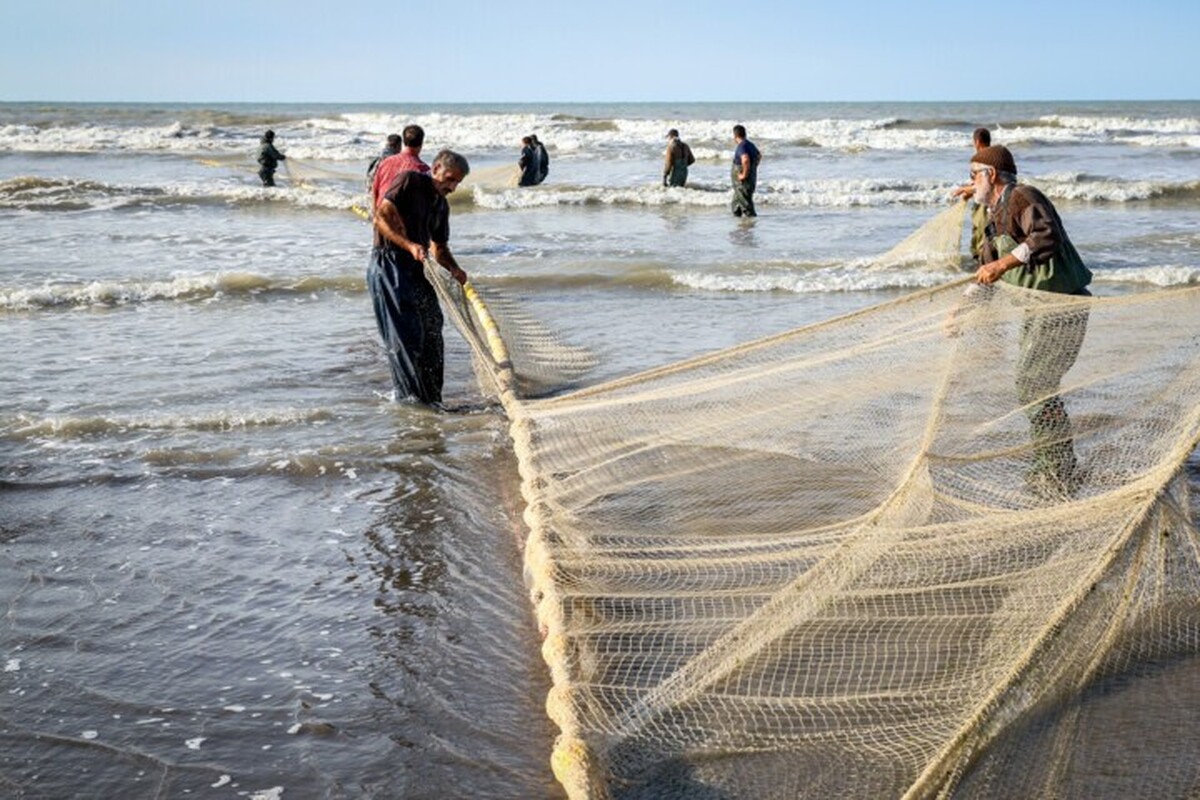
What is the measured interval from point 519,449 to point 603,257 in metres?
9.39

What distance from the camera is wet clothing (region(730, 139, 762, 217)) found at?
A: 17000 mm

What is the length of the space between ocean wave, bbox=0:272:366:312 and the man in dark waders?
4.83 meters

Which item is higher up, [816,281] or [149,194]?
[149,194]

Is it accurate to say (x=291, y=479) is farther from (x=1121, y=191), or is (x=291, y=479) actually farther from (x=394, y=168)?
(x=1121, y=191)

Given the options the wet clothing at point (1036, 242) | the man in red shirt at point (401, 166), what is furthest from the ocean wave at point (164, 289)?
the wet clothing at point (1036, 242)

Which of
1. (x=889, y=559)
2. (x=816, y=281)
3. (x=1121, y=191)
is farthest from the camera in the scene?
(x=1121, y=191)

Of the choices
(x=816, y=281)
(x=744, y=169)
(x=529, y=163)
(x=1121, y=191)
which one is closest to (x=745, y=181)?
(x=744, y=169)

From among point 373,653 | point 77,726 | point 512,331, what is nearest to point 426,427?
point 512,331

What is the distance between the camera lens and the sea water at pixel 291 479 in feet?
10.5

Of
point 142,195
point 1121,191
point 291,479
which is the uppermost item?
point 1121,191

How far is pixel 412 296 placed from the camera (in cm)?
639

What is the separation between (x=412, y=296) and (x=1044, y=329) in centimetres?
324

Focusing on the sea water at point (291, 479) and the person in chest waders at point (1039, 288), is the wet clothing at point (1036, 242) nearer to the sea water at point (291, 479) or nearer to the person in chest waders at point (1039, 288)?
the person in chest waders at point (1039, 288)

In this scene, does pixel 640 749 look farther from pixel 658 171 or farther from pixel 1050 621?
pixel 658 171
